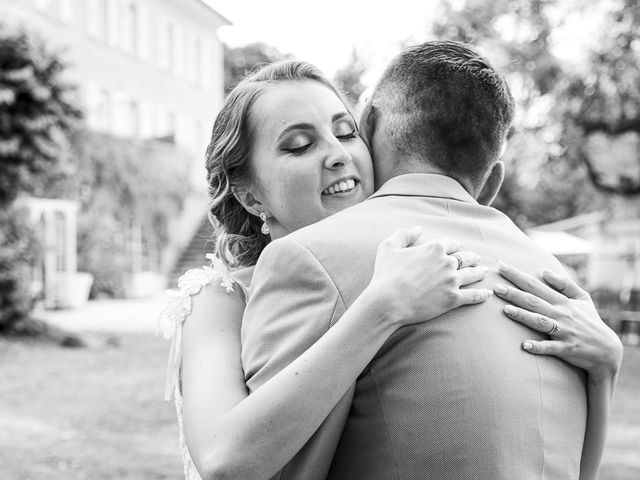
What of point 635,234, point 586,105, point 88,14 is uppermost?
point 88,14

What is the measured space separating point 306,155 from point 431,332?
83cm

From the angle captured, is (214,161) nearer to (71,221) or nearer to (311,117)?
(311,117)

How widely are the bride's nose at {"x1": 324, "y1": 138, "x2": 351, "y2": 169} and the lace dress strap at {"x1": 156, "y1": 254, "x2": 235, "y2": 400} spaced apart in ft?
1.73

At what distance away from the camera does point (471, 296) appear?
160cm

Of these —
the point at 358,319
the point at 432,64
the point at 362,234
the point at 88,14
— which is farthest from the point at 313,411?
the point at 88,14

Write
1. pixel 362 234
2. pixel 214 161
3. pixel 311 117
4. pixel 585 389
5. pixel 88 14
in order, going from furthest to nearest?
pixel 88 14 → pixel 214 161 → pixel 311 117 → pixel 585 389 → pixel 362 234

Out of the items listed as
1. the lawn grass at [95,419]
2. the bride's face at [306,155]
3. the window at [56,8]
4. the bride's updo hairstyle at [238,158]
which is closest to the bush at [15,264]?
the lawn grass at [95,419]

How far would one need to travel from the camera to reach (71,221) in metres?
20.6

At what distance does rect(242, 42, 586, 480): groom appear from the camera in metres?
1.52

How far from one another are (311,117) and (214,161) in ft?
1.44

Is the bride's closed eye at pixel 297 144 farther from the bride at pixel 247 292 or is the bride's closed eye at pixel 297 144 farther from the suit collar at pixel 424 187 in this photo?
the suit collar at pixel 424 187

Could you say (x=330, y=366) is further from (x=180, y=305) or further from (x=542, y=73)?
(x=542, y=73)

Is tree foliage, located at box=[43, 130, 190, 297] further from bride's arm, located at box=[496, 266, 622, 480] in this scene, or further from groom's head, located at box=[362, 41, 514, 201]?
bride's arm, located at box=[496, 266, 622, 480]

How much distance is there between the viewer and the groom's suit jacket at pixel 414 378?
59.8 inches
